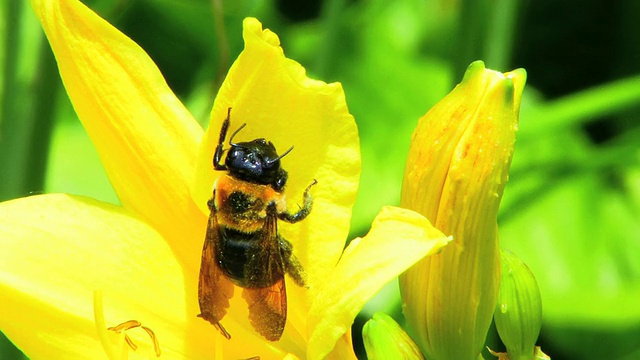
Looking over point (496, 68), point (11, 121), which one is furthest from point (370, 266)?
point (496, 68)

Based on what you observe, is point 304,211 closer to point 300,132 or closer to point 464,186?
point 300,132

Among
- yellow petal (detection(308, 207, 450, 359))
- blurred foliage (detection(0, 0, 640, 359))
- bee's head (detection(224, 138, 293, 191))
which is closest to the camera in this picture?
yellow petal (detection(308, 207, 450, 359))

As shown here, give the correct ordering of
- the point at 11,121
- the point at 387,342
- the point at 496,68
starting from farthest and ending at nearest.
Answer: the point at 496,68 → the point at 11,121 → the point at 387,342

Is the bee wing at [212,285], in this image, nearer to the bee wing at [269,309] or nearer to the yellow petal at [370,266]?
the bee wing at [269,309]

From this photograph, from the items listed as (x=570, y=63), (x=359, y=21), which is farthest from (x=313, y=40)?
(x=570, y=63)

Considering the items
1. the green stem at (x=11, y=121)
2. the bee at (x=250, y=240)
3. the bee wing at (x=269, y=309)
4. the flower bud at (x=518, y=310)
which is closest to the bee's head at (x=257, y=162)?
the bee at (x=250, y=240)

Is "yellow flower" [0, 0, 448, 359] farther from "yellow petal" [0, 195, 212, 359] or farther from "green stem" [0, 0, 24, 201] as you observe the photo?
"green stem" [0, 0, 24, 201]

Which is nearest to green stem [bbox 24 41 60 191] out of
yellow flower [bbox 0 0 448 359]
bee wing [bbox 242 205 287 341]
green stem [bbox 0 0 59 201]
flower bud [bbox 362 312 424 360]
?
green stem [bbox 0 0 59 201]

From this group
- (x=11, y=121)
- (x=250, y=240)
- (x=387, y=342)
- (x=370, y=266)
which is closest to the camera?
(x=370, y=266)
